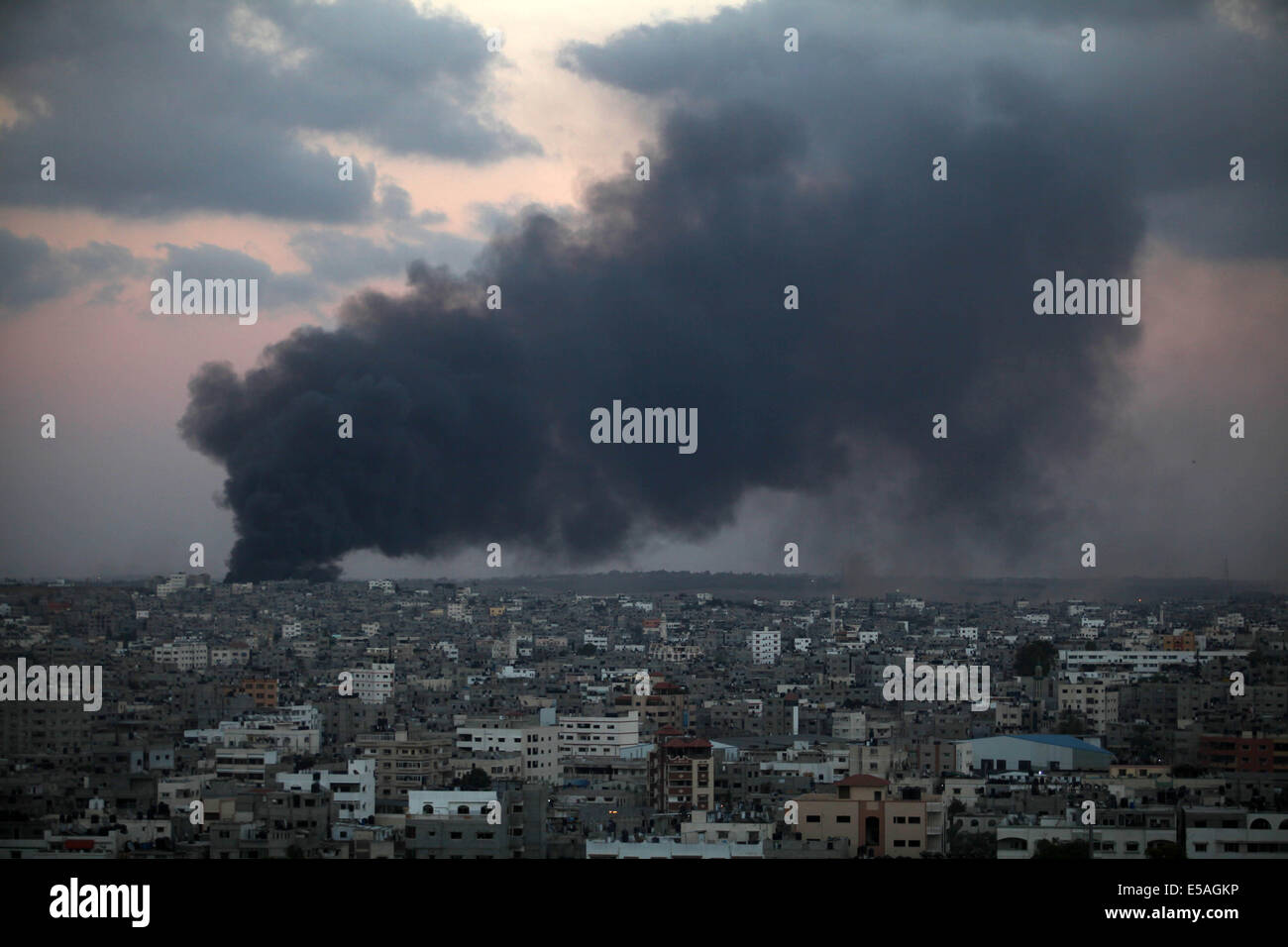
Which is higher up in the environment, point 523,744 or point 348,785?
point 523,744

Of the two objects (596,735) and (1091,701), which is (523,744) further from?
(1091,701)

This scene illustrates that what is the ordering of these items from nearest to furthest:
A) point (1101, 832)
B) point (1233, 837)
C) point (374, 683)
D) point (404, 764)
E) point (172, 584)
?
point (1233, 837) < point (1101, 832) < point (404, 764) < point (374, 683) < point (172, 584)

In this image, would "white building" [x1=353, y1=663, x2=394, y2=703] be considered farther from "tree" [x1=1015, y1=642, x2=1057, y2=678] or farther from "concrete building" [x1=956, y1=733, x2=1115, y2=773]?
"concrete building" [x1=956, y1=733, x2=1115, y2=773]

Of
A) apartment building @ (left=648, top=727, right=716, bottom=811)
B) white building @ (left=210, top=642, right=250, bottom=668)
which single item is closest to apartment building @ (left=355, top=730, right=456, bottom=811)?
apartment building @ (left=648, top=727, right=716, bottom=811)

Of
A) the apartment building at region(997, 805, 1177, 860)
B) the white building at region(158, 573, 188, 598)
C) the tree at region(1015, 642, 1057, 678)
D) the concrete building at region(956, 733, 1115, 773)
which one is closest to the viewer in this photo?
the apartment building at region(997, 805, 1177, 860)

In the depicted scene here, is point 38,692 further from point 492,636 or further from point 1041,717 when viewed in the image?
point 492,636

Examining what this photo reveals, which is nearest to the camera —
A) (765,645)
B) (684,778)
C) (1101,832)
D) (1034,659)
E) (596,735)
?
(1101,832)

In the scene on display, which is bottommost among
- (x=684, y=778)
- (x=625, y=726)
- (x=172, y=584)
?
(x=684, y=778)

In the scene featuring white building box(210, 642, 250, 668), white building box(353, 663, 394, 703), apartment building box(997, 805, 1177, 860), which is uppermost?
white building box(210, 642, 250, 668)

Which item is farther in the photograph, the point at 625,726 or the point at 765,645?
the point at 765,645

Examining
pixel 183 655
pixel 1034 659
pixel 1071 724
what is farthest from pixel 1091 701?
pixel 183 655

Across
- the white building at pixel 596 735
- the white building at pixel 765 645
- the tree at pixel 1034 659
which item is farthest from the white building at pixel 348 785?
the white building at pixel 765 645

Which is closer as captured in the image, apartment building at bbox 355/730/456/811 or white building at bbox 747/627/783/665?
apartment building at bbox 355/730/456/811
